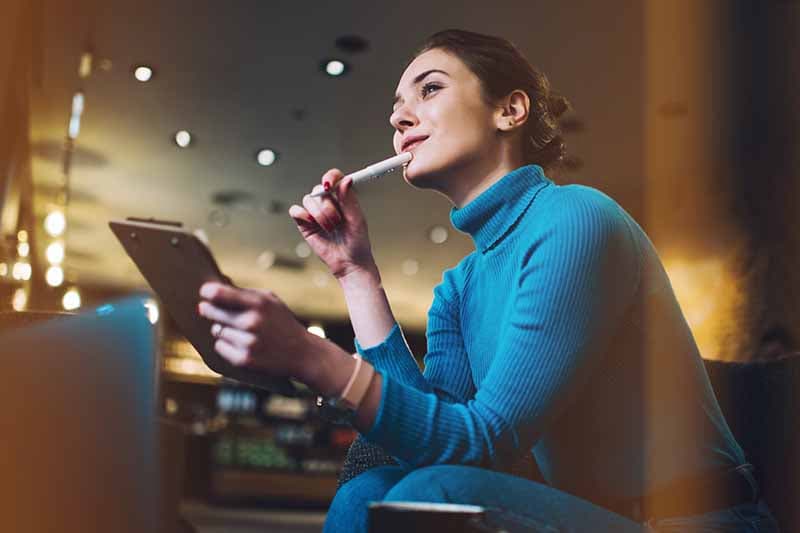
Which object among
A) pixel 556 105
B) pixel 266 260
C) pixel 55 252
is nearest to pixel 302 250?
pixel 266 260

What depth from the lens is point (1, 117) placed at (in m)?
3.00

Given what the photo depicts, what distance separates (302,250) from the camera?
879 cm

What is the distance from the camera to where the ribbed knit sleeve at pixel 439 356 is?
108 centimetres

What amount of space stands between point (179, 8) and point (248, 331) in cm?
393

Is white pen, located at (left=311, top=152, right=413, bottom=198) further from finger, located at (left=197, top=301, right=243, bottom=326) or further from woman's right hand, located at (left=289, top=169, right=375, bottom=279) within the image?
finger, located at (left=197, top=301, right=243, bottom=326)

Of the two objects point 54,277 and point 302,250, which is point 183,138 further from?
point 302,250

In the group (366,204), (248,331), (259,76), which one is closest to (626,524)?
(248,331)

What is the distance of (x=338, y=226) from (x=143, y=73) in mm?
4284

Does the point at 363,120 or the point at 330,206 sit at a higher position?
the point at 363,120

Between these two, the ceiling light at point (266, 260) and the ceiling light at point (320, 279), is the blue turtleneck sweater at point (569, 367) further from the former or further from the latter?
the ceiling light at point (320, 279)

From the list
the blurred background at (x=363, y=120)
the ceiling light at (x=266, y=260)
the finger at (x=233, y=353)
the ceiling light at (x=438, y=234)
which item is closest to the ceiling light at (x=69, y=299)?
the blurred background at (x=363, y=120)

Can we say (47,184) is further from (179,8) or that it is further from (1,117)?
(1,117)

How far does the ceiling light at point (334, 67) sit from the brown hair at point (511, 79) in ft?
11.6

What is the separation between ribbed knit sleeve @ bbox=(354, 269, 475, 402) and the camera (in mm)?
1082
